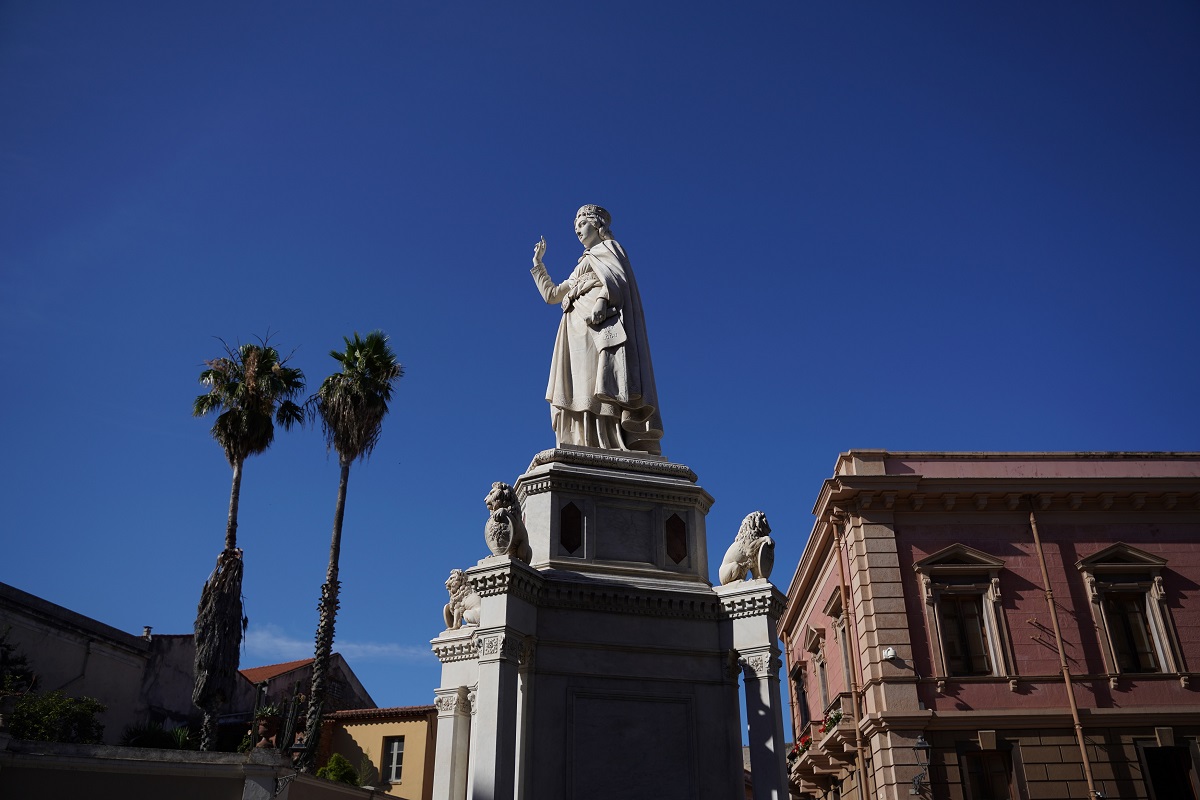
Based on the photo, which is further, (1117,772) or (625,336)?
(1117,772)

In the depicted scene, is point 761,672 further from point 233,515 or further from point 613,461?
point 233,515

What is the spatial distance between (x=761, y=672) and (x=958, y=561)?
42.7 feet

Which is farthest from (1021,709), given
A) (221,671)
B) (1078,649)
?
(221,671)

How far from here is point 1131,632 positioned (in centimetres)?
2419

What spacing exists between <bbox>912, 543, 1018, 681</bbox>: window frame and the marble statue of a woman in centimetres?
1133

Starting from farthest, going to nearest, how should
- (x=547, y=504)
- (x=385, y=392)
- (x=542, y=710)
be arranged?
(x=385, y=392) → (x=547, y=504) → (x=542, y=710)

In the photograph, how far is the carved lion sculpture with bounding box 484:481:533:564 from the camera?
13422 mm

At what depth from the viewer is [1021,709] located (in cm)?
2305

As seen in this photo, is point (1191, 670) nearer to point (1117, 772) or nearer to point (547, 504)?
point (1117, 772)

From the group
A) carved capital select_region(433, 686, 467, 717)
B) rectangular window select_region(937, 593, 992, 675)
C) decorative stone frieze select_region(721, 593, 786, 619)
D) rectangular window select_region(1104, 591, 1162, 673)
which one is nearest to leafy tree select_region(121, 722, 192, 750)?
carved capital select_region(433, 686, 467, 717)

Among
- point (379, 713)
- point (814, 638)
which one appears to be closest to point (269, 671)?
point (379, 713)

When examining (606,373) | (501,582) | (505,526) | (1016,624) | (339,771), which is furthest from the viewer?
(339,771)

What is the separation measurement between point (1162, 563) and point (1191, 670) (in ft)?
8.78

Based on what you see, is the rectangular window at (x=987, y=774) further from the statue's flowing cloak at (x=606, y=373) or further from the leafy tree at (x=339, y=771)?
the leafy tree at (x=339, y=771)
